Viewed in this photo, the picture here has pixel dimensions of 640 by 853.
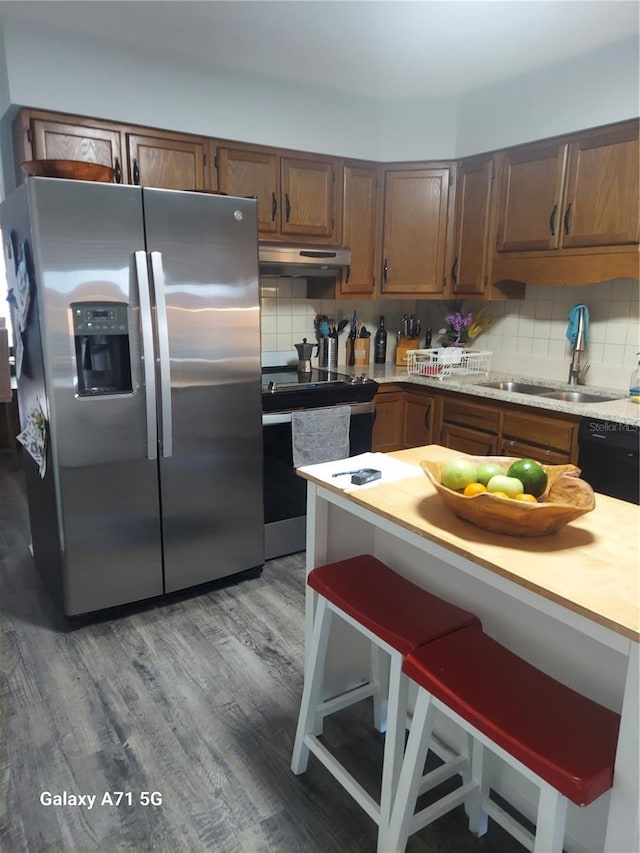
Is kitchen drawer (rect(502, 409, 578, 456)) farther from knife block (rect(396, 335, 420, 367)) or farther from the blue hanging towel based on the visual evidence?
knife block (rect(396, 335, 420, 367))

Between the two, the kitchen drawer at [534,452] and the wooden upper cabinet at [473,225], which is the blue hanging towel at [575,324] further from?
the kitchen drawer at [534,452]

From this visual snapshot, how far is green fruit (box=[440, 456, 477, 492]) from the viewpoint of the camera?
4.20 feet

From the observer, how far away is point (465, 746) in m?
1.60

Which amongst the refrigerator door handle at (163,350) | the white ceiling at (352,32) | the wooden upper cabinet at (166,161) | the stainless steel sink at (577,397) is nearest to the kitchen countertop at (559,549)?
the refrigerator door handle at (163,350)

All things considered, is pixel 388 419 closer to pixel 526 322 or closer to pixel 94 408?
pixel 526 322

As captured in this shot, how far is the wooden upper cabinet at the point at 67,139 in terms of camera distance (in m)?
2.62

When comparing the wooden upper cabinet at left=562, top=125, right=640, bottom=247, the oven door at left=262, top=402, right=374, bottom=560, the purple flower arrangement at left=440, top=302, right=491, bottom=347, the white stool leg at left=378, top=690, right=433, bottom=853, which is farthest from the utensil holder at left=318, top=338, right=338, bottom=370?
the white stool leg at left=378, top=690, right=433, bottom=853

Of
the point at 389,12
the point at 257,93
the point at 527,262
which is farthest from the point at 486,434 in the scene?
the point at 257,93

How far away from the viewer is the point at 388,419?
11.7ft

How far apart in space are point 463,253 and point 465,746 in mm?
2752

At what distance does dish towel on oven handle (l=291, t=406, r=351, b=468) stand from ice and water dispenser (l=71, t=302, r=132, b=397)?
908 mm

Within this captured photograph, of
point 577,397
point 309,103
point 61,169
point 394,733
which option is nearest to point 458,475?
point 394,733

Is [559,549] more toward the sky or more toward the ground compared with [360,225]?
more toward the ground

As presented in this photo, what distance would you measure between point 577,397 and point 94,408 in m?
2.41
